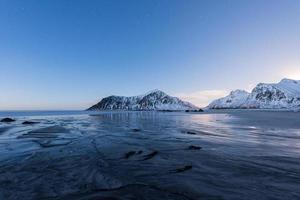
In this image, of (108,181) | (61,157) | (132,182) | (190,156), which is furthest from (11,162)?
(190,156)

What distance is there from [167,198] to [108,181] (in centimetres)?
264

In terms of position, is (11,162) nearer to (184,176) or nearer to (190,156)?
(184,176)

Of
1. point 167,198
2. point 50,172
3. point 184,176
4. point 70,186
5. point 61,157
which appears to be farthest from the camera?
point 61,157

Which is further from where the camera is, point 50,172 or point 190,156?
point 190,156

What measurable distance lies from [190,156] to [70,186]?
727 centimetres

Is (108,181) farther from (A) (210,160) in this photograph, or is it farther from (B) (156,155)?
(A) (210,160)

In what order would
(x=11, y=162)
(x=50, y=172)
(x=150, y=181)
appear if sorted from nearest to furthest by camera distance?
(x=150, y=181)
(x=50, y=172)
(x=11, y=162)

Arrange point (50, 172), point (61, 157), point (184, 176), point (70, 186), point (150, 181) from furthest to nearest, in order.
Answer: point (61, 157) → point (50, 172) → point (184, 176) → point (150, 181) → point (70, 186)

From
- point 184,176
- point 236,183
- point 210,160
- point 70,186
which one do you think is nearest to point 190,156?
point 210,160

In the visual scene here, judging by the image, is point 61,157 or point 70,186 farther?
point 61,157

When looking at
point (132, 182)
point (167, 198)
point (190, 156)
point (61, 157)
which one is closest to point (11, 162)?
point (61, 157)

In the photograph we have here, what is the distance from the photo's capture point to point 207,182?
24.5 ft

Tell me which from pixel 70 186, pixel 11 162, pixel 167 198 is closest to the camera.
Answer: pixel 167 198

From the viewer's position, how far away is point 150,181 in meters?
7.59
